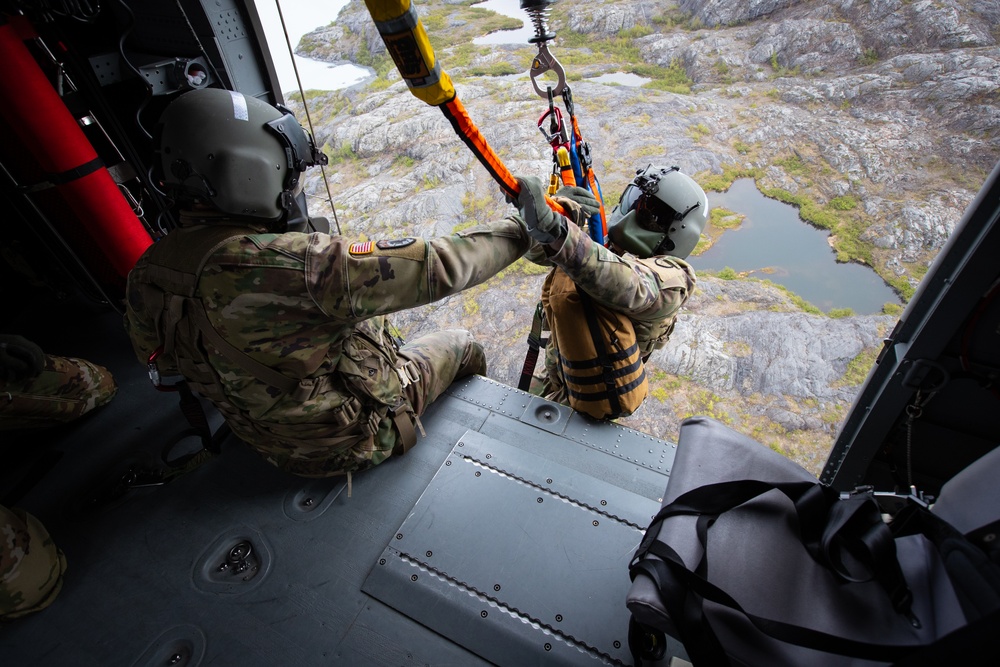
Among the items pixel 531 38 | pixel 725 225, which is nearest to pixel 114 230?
pixel 531 38

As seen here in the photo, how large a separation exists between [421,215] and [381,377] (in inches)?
379

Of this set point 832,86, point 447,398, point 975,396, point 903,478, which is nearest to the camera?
point 975,396

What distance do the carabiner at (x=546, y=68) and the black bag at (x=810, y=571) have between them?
2.01m

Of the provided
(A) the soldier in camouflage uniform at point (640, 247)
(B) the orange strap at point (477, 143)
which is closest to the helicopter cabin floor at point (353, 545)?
(A) the soldier in camouflage uniform at point (640, 247)

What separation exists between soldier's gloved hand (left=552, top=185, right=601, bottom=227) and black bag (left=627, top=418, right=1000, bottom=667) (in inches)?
44.3

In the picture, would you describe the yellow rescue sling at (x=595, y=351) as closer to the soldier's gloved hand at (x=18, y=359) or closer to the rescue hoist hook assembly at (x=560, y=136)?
the rescue hoist hook assembly at (x=560, y=136)

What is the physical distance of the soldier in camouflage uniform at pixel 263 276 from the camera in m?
1.52

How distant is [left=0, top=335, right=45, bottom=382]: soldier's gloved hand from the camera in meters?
2.11

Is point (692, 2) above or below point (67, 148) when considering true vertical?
below

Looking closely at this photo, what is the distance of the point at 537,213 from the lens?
1.56 meters

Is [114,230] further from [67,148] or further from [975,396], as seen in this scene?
[975,396]

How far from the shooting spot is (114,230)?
271 cm

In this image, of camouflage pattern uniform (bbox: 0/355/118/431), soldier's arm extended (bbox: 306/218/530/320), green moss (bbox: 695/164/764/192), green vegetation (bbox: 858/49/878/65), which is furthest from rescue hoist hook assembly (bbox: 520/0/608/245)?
green vegetation (bbox: 858/49/878/65)

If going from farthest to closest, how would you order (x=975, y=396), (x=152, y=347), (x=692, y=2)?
(x=692, y=2), (x=152, y=347), (x=975, y=396)
